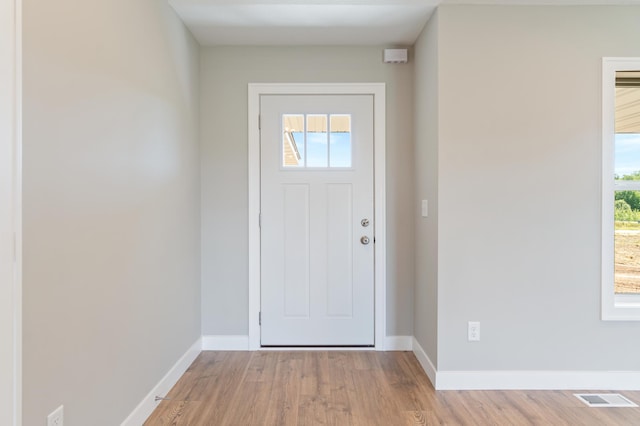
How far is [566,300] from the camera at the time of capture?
8.09 ft

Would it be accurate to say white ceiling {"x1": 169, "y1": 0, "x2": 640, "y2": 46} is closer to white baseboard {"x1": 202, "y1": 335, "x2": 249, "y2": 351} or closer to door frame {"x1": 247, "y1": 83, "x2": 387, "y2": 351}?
door frame {"x1": 247, "y1": 83, "x2": 387, "y2": 351}

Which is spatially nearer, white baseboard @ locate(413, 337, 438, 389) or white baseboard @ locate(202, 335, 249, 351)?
white baseboard @ locate(413, 337, 438, 389)

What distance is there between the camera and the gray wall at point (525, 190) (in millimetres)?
2457

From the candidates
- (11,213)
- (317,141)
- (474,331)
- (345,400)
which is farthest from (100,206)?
(474,331)

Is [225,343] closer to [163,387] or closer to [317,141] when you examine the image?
[163,387]

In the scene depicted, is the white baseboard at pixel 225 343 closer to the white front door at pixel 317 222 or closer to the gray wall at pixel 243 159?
the gray wall at pixel 243 159

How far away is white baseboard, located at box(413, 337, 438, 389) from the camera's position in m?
2.49

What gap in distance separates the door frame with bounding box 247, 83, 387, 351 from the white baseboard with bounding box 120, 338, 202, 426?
0.45m

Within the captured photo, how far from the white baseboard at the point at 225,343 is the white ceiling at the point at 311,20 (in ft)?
7.67

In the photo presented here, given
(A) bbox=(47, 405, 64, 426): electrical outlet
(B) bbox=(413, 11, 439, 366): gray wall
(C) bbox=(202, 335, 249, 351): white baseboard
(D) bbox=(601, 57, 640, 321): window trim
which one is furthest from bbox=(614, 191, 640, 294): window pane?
(A) bbox=(47, 405, 64, 426): electrical outlet

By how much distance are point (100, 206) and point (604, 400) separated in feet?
9.69

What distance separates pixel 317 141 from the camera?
3105 mm

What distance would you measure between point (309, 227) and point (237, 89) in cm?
124

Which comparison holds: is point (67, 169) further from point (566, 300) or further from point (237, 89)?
point (566, 300)
